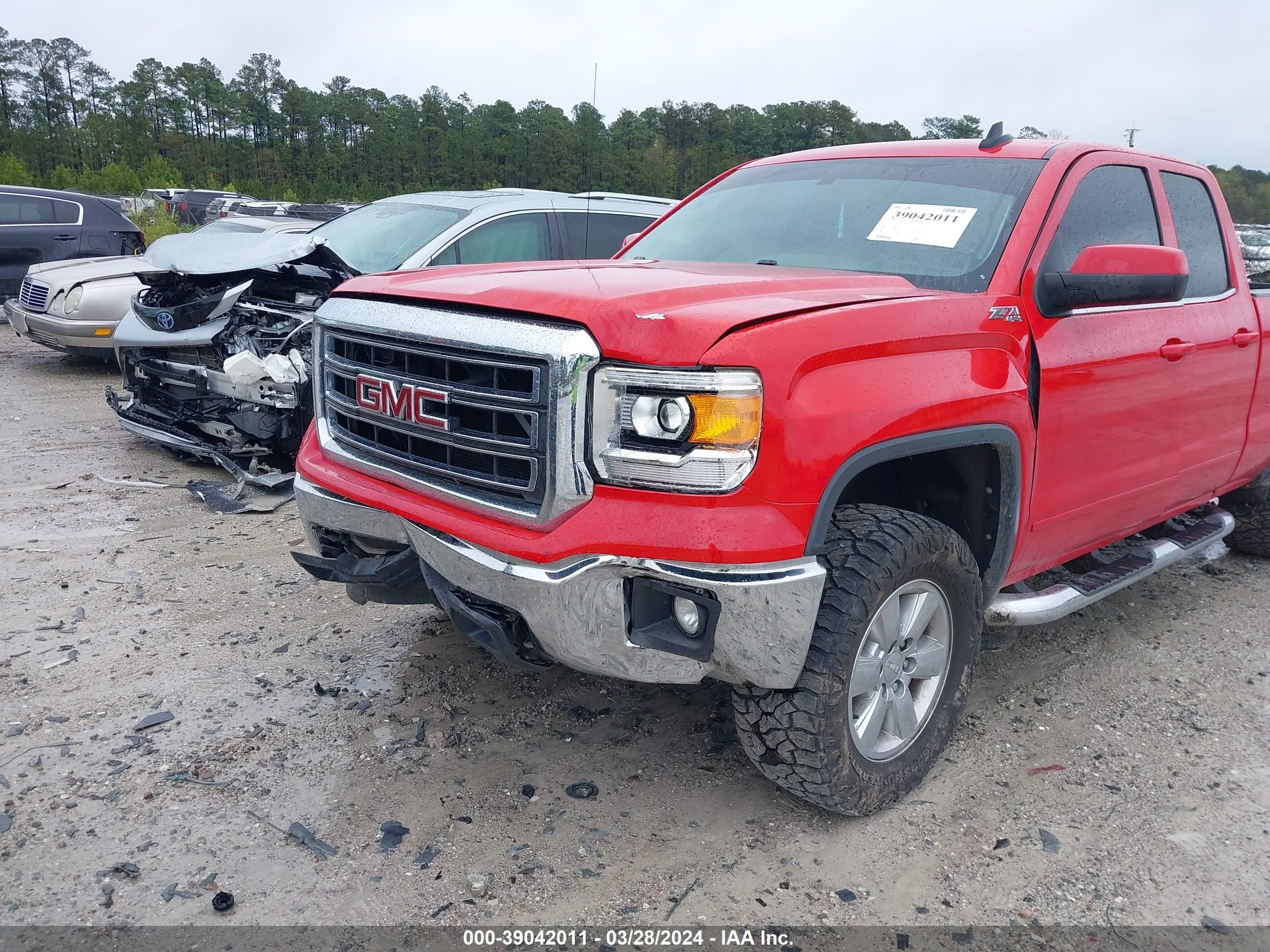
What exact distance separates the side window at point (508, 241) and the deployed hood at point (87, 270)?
4.04 m

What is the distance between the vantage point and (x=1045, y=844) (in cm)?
273

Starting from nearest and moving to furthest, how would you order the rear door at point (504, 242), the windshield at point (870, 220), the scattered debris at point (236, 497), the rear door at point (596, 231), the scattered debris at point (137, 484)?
the windshield at point (870, 220) → the scattered debris at point (236, 497) → the scattered debris at point (137, 484) → the rear door at point (504, 242) → the rear door at point (596, 231)

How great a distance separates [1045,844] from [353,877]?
189 centimetres

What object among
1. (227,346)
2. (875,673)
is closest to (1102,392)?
(875,673)

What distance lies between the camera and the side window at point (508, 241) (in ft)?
20.8

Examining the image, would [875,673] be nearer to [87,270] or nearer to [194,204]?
[87,270]

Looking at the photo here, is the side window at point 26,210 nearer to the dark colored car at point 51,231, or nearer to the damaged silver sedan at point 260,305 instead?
the dark colored car at point 51,231

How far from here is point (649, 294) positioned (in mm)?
2432

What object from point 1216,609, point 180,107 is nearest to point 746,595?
point 1216,609

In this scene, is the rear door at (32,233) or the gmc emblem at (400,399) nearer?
the gmc emblem at (400,399)

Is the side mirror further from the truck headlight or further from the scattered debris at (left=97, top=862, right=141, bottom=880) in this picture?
the scattered debris at (left=97, top=862, right=141, bottom=880)

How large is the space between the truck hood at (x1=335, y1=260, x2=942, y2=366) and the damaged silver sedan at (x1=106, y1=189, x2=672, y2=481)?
3.01 metres

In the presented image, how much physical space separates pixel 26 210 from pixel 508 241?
26.1ft

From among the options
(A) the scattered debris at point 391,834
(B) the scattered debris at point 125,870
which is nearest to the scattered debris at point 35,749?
(B) the scattered debris at point 125,870
